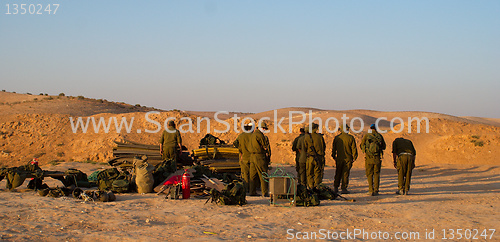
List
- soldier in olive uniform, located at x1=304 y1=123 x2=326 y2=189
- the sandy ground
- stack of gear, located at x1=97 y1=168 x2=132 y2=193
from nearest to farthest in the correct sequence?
the sandy ground
stack of gear, located at x1=97 y1=168 x2=132 y2=193
soldier in olive uniform, located at x1=304 y1=123 x2=326 y2=189

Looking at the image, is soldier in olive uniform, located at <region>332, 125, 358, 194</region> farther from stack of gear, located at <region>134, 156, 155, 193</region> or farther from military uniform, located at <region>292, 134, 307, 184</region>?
stack of gear, located at <region>134, 156, 155, 193</region>

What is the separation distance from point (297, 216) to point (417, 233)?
83.8 inches

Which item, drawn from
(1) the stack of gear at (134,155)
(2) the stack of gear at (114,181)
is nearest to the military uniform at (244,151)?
(2) the stack of gear at (114,181)

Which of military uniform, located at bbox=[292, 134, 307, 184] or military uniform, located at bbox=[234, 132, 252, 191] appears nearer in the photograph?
military uniform, located at bbox=[234, 132, 252, 191]

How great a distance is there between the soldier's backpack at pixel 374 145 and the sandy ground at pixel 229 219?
3.81 feet

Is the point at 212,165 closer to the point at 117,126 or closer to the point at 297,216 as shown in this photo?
the point at 297,216

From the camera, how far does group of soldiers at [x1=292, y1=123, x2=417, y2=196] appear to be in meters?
11.5

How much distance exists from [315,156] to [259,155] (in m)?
1.51

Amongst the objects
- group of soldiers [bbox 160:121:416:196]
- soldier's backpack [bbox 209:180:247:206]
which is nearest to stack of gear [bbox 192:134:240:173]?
group of soldiers [bbox 160:121:416:196]

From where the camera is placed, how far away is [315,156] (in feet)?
37.6

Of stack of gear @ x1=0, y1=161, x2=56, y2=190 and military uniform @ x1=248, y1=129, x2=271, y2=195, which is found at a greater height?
military uniform @ x1=248, y1=129, x2=271, y2=195

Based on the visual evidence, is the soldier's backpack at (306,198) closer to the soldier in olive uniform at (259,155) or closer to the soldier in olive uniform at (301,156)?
the soldier in olive uniform at (259,155)

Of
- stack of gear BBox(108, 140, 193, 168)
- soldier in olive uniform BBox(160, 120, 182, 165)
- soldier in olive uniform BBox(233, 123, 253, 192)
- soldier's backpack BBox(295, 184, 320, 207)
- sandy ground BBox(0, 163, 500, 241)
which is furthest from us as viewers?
stack of gear BBox(108, 140, 193, 168)

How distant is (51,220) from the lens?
7.59 m
